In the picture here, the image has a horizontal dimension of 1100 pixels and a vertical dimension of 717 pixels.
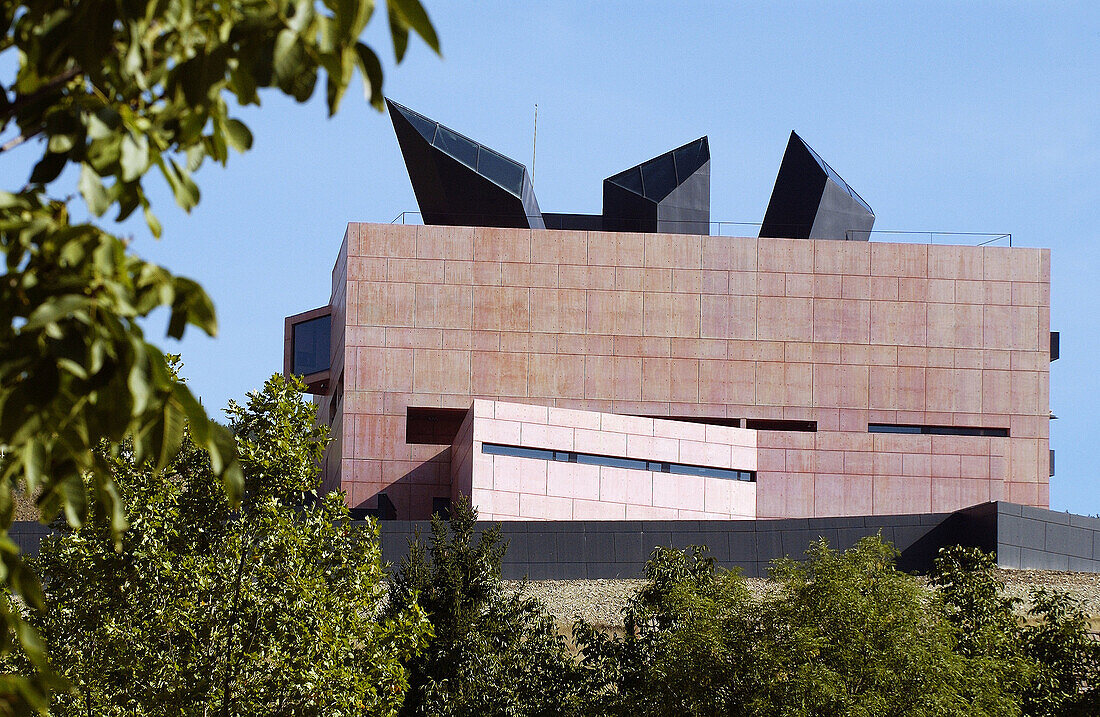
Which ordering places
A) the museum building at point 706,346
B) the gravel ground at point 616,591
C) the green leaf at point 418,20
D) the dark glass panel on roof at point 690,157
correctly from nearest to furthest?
1. the green leaf at point 418,20
2. the gravel ground at point 616,591
3. the museum building at point 706,346
4. the dark glass panel on roof at point 690,157

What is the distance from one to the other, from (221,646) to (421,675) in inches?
344

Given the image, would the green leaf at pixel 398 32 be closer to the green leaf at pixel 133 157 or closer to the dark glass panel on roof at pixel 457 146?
the green leaf at pixel 133 157

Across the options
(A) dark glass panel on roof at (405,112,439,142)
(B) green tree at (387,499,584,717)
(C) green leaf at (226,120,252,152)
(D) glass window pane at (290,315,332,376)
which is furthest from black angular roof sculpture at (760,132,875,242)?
(C) green leaf at (226,120,252,152)

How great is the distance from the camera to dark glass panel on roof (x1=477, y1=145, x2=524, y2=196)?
57.9 meters

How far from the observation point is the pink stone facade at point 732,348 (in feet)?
182

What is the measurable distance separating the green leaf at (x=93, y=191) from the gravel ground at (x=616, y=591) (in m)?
38.3

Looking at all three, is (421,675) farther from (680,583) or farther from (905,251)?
(905,251)

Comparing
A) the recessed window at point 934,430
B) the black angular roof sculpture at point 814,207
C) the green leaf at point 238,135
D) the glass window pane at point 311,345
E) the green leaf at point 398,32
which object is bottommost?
the green leaf at point 238,135

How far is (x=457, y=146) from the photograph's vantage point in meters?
58.1

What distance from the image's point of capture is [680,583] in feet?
86.1

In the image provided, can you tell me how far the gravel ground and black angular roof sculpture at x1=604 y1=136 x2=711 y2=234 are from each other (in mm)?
18904

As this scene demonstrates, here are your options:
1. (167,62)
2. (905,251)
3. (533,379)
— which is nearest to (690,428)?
(533,379)

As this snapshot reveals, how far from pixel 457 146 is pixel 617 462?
1612cm

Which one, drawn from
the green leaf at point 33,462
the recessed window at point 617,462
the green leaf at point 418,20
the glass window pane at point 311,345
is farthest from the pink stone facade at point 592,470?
the green leaf at point 418,20
